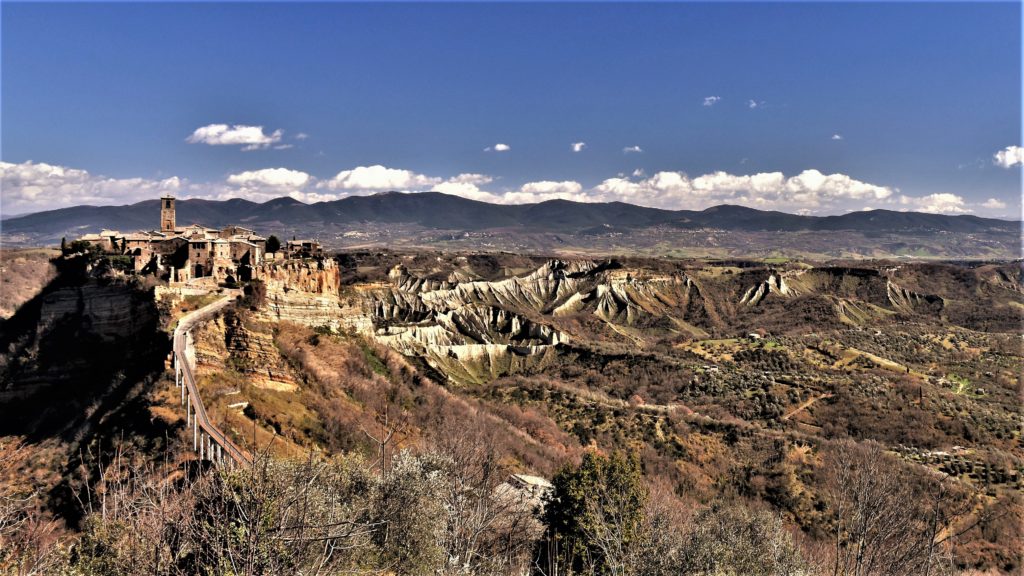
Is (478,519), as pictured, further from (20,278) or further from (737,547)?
(20,278)

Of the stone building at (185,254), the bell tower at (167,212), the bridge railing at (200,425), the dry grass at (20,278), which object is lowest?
the bridge railing at (200,425)

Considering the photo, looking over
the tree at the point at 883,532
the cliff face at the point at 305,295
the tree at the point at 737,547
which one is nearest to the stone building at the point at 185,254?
the cliff face at the point at 305,295

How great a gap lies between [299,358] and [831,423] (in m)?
46.5

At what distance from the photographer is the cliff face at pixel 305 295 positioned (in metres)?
41.2

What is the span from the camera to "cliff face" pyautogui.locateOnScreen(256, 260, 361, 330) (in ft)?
135

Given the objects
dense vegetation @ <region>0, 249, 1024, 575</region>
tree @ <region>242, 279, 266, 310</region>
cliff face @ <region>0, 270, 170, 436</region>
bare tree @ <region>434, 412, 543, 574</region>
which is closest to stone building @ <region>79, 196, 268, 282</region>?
tree @ <region>242, 279, 266, 310</region>

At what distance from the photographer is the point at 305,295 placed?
43.9 m

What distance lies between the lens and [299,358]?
36.8m

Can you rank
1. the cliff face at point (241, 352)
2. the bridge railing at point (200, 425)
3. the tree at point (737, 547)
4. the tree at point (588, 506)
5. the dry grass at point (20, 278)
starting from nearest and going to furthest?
the tree at point (737, 547)
the bridge railing at point (200, 425)
the tree at point (588, 506)
the cliff face at point (241, 352)
the dry grass at point (20, 278)

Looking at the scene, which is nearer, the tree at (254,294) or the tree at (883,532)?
the tree at (883,532)

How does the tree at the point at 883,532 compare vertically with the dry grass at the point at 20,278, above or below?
below

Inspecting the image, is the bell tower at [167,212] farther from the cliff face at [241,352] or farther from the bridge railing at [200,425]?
the bridge railing at [200,425]

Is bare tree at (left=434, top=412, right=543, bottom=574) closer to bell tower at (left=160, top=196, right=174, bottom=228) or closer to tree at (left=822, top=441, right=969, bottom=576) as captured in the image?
tree at (left=822, top=441, right=969, bottom=576)

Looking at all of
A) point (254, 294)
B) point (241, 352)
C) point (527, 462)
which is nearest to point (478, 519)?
point (241, 352)
